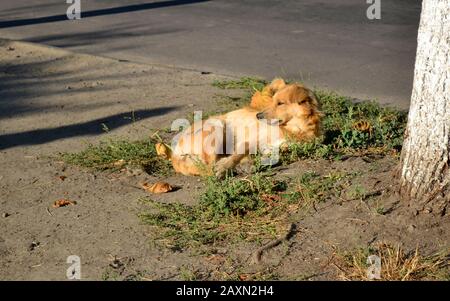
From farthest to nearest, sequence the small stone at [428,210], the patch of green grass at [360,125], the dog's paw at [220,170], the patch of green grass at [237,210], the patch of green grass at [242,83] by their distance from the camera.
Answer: the patch of green grass at [242,83] → the patch of green grass at [360,125] → the dog's paw at [220,170] → the patch of green grass at [237,210] → the small stone at [428,210]

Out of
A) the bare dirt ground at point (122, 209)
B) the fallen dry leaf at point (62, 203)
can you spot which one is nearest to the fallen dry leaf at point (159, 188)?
the bare dirt ground at point (122, 209)

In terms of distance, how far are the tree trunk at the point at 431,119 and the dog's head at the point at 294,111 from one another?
124cm

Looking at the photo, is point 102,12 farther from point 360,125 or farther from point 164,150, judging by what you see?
point 360,125

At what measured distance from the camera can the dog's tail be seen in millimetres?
6902

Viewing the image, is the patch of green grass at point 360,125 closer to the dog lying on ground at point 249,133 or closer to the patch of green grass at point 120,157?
the dog lying on ground at point 249,133

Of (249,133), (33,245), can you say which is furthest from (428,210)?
(33,245)

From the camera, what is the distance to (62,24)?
13484mm

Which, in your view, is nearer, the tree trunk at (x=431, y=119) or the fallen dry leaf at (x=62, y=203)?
the tree trunk at (x=431, y=119)

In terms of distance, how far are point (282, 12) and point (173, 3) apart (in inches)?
90.4

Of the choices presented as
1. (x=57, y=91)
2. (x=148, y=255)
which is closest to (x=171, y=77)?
(x=57, y=91)

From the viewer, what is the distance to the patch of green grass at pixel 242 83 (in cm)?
921

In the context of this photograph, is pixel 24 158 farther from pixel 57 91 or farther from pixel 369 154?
pixel 369 154

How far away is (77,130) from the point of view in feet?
26.6

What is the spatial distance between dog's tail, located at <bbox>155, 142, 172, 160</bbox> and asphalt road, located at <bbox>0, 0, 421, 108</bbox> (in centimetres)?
286
